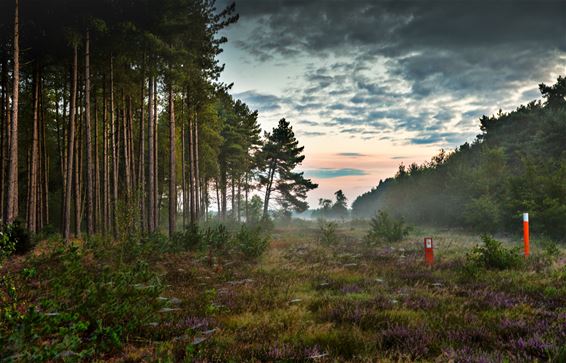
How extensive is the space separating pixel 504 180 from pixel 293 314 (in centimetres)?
3013

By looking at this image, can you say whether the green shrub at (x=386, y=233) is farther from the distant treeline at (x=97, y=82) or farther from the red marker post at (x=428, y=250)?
the distant treeline at (x=97, y=82)

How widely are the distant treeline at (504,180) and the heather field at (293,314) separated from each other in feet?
41.3

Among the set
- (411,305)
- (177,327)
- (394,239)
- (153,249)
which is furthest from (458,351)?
(394,239)

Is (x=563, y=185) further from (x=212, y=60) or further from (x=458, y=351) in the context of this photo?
(x=212, y=60)

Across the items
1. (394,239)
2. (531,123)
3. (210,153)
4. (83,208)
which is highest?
(531,123)

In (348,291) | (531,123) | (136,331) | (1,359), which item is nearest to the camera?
(1,359)

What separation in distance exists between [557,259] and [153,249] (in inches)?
548

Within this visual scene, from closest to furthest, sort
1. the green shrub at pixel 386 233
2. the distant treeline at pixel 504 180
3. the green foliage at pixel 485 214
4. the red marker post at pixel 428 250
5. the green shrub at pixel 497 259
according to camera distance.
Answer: the green shrub at pixel 497 259
the red marker post at pixel 428 250
the distant treeline at pixel 504 180
the green shrub at pixel 386 233
the green foliage at pixel 485 214

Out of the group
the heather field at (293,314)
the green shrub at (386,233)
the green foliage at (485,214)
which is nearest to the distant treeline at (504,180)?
the green foliage at (485,214)

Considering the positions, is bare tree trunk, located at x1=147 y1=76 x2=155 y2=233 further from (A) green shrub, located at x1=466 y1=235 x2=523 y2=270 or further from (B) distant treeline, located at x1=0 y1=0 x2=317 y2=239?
(A) green shrub, located at x1=466 y1=235 x2=523 y2=270

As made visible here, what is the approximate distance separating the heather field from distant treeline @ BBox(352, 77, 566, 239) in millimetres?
12598

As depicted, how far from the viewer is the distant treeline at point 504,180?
21188mm

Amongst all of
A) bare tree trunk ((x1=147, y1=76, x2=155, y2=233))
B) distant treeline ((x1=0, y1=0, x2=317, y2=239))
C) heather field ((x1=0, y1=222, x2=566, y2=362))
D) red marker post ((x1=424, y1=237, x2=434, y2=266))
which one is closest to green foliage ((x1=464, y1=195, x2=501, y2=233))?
red marker post ((x1=424, y1=237, x2=434, y2=266))

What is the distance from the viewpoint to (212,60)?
24.3 m
